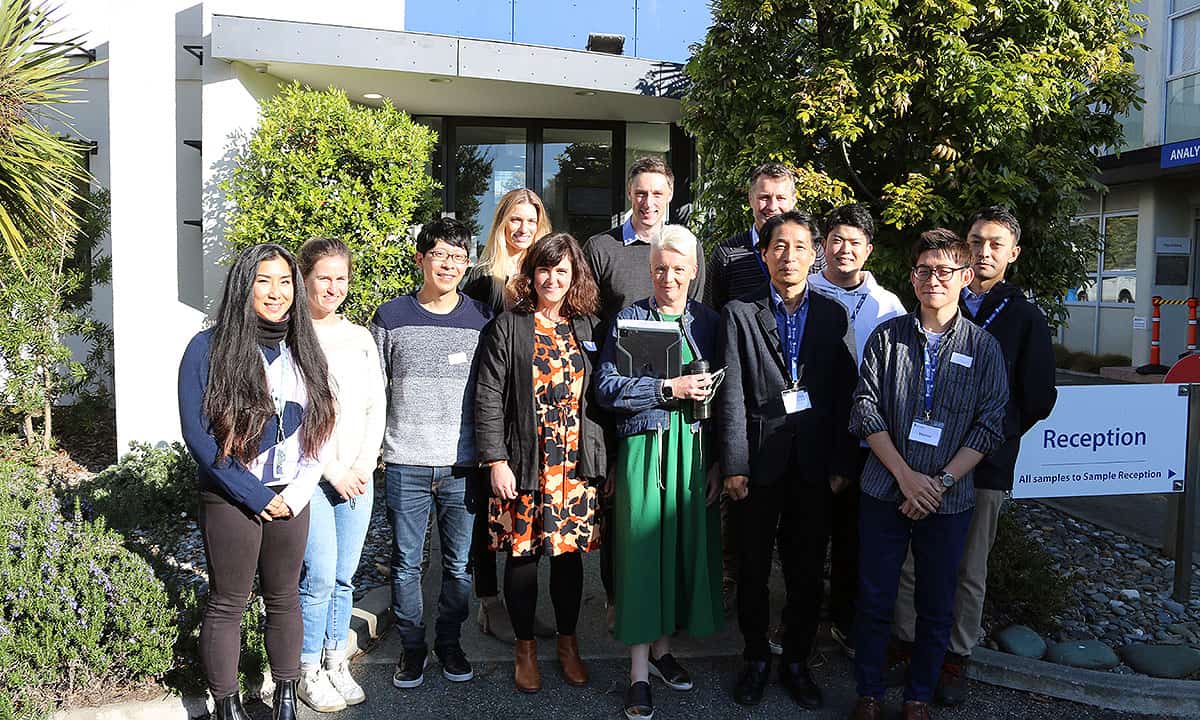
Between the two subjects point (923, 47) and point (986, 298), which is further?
point (923, 47)

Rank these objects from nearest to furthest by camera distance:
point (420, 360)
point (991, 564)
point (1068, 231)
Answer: point (420, 360)
point (991, 564)
point (1068, 231)

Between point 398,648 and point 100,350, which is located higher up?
point 100,350

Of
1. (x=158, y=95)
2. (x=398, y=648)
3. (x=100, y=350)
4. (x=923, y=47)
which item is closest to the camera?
(x=398, y=648)

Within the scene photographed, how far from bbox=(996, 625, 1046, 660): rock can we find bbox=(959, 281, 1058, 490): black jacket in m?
0.97

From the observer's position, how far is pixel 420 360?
147 inches

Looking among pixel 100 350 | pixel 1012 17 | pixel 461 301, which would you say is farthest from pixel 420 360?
pixel 100 350

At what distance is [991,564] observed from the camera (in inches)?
182

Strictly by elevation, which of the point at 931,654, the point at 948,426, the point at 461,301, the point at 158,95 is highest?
the point at 158,95

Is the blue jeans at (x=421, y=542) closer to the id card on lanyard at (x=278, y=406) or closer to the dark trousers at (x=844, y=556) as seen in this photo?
the id card on lanyard at (x=278, y=406)

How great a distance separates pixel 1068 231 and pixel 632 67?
425 centimetres

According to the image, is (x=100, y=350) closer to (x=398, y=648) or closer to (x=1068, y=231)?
(x=398, y=648)

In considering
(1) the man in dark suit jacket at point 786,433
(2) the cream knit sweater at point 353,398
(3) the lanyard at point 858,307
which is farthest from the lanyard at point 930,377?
(2) the cream knit sweater at point 353,398

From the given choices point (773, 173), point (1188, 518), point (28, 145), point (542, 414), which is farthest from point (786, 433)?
point (28, 145)

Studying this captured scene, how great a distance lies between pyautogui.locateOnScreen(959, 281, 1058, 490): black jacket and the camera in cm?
364
